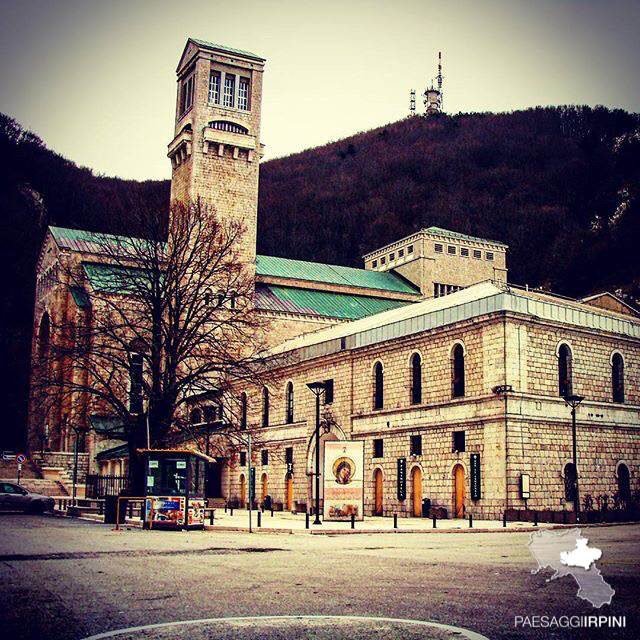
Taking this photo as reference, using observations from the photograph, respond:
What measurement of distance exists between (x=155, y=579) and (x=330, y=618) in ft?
15.0

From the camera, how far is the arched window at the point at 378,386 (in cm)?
4419

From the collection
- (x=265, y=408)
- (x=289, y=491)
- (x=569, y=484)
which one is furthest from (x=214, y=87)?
(x=569, y=484)

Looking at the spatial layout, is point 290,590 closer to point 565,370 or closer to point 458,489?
point 458,489

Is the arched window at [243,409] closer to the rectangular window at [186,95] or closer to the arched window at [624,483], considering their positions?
the arched window at [624,483]

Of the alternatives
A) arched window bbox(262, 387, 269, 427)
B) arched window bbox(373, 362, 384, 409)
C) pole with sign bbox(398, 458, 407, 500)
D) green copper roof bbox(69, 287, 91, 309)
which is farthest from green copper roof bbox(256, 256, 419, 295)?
pole with sign bbox(398, 458, 407, 500)

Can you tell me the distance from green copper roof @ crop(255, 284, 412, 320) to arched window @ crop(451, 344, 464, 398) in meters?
30.5

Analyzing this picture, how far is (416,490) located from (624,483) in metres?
9.63

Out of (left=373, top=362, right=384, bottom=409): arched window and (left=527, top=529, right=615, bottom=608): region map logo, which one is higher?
(left=373, top=362, right=384, bottom=409): arched window

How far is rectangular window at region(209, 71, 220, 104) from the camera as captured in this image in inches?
2795

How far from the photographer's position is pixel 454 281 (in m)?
81.9

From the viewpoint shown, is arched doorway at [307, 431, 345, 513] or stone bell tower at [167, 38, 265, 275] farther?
stone bell tower at [167, 38, 265, 275]

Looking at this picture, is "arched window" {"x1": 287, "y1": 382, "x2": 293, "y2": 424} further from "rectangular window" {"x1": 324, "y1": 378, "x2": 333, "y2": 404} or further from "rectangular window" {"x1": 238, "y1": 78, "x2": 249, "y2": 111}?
"rectangular window" {"x1": 238, "y1": 78, "x2": 249, "y2": 111}

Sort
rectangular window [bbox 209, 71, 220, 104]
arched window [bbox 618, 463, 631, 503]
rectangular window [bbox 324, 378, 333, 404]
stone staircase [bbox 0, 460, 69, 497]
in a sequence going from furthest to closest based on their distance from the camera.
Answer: rectangular window [bbox 209, 71, 220, 104] < stone staircase [bbox 0, 460, 69, 497] < rectangular window [bbox 324, 378, 333, 404] < arched window [bbox 618, 463, 631, 503]

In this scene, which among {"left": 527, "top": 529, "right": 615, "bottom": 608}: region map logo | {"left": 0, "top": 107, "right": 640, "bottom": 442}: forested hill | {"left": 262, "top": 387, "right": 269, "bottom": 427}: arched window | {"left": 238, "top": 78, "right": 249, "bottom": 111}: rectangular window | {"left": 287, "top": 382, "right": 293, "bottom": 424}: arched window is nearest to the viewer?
{"left": 527, "top": 529, "right": 615, "bottom": 608}: region map logo
